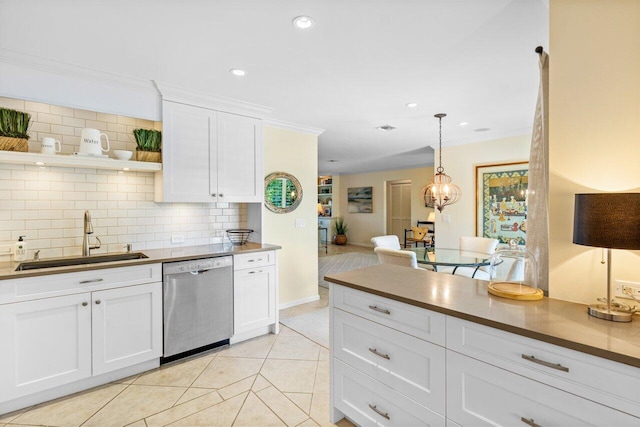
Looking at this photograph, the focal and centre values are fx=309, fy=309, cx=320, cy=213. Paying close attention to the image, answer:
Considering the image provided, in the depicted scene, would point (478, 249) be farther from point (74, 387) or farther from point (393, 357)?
point (74, 387)

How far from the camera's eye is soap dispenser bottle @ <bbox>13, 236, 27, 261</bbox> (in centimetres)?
231

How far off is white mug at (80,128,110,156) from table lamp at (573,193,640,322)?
3.16 m

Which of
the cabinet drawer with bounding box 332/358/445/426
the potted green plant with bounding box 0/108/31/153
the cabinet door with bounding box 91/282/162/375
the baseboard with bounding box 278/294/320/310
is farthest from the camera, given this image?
the baseboard with bounding box 278/294/320/310

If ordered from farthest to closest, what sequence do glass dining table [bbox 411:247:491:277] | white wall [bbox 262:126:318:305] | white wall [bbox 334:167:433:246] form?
white wall [bbox 334:167:433:246], white wall [bbox 262:126:318:305], glass dining table [bbox 411:247:491:277]

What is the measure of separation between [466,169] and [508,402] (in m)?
4.34

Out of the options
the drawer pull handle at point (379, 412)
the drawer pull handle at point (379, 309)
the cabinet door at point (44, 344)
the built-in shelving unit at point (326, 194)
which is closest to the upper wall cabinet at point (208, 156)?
the cabinet door at point (44, 344)

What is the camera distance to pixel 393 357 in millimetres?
1582

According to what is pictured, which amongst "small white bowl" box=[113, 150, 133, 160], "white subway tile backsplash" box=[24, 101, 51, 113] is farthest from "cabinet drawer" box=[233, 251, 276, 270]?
"white subway tile backsplash" box=[24, 101, 51, 113]

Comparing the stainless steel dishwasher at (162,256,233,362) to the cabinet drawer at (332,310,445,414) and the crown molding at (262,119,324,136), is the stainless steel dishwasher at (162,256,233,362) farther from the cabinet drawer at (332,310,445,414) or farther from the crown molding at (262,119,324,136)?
the crown molding at (262,119,324,136)

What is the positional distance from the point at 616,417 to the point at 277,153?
12.0 feet

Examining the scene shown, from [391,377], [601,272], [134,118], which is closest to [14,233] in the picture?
[134,118]

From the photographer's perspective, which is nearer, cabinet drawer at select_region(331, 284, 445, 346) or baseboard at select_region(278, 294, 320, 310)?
cabinet drawer at select_region(331, 284, 445, 346)

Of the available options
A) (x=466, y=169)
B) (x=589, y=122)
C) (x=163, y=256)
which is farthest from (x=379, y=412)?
(x=466, y=169)

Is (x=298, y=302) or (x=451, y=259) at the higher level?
(x=451, y=259)
